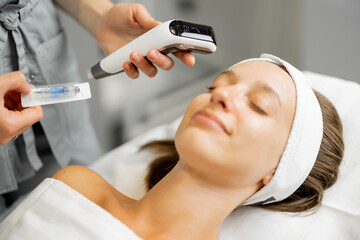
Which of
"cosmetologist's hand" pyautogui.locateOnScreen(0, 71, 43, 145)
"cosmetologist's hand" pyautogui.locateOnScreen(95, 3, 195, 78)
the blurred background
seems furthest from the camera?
the blurred background

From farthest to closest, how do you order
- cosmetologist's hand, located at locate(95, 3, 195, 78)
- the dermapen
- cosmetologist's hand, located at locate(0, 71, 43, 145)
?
cosmetologist's hand, located at locate(95, 3, 195, 78) < the dermapen < cosmetologist's hand, located at locate(0, 71, 43, 145)

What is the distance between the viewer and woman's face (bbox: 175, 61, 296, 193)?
952 mm

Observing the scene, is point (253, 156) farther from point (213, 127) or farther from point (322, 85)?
point (322, 85)

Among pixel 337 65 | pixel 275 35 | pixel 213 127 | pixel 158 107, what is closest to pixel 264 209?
pixel 213 127

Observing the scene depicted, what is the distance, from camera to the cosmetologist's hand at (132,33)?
112 centimetres

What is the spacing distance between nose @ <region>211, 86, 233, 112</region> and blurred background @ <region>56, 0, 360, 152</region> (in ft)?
3.69

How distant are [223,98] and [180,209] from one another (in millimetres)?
325

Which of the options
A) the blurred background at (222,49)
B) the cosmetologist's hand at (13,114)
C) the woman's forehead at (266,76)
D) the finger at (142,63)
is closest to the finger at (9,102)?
the cosmetologist's hand at (13,114)

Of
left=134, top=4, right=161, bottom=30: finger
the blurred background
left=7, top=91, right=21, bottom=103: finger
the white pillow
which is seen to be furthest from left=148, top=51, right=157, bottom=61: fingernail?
the blurred background

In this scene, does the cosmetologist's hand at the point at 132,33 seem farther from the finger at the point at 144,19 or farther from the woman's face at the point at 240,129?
the woman's face at the point at 240,129

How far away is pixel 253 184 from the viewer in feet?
3.53

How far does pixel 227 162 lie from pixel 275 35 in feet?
5.96

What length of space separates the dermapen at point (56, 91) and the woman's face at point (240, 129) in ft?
1.01

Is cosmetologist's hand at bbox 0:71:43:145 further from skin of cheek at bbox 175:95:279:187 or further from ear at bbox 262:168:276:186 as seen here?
ear at bbox 262:168:276:186
